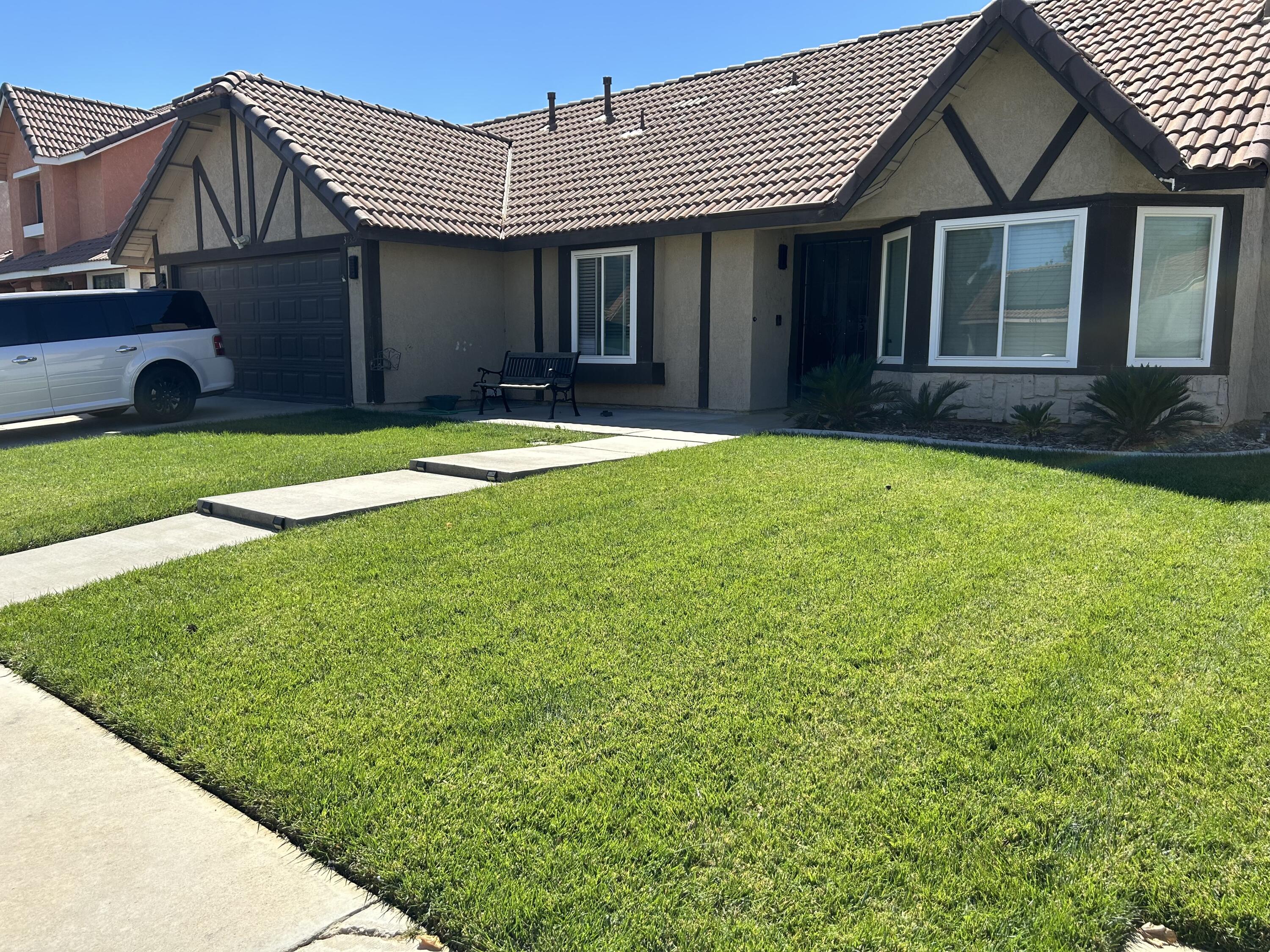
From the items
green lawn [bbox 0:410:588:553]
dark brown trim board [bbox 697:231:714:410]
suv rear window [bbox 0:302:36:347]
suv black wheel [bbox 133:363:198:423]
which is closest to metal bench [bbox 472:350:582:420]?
green lawn [bbox 0:410:588:553]

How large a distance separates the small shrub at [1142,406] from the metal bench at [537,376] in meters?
7.11

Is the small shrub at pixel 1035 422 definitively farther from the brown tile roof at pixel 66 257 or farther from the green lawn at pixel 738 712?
the brown tile roof at pixel 66 257

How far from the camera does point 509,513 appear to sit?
7121 mm

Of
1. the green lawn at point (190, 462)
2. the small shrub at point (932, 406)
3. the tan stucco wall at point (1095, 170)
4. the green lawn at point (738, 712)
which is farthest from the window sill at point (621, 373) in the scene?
the green lawn at point (738, 712)

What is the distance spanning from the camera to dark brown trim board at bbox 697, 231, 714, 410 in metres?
14.4

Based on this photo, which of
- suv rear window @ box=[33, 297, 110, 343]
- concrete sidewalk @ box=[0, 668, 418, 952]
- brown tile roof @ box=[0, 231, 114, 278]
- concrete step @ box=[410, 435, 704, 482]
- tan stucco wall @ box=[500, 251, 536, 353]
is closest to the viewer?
concrete sidewalk @ box=[0, 668, 418, 952]

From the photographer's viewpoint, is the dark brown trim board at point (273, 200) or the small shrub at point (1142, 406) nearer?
the small shrub at point (1142, 406)

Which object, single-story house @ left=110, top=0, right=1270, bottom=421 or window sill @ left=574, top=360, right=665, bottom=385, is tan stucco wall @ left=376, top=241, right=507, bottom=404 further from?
window sill @ left=574, top=360, right=665, bottom=385

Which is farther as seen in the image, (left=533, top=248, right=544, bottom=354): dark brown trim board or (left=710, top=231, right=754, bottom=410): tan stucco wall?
(left=533, top=248, right=544, bottom=354): dark brown trim board

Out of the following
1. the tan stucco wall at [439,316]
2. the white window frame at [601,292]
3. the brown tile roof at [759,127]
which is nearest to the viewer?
the brown tile roof at [759,127]

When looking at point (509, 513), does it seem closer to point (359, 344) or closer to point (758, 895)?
point (758, 895)

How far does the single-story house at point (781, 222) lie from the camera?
10953 mm

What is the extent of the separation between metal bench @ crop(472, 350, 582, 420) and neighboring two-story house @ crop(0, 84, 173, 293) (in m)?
12.8

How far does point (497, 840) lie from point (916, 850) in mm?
1314
